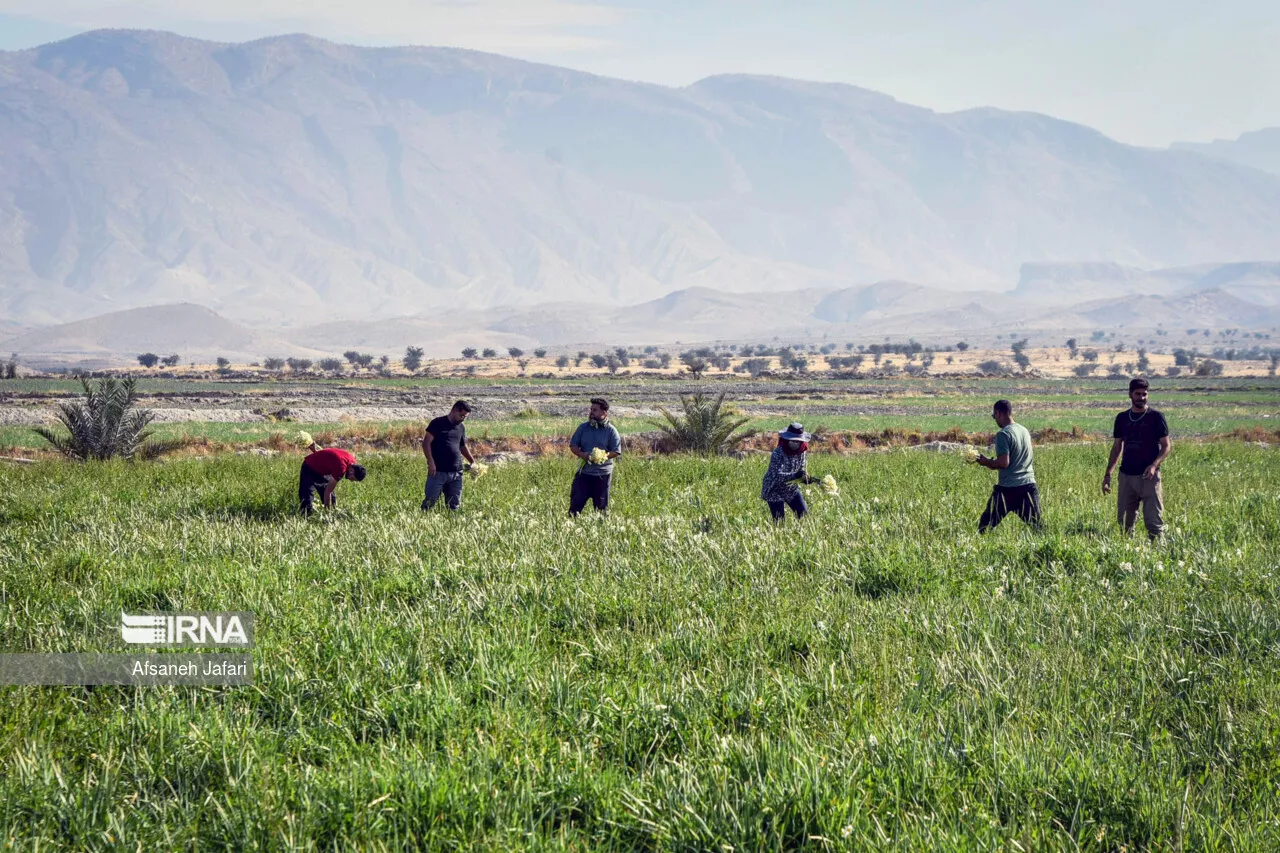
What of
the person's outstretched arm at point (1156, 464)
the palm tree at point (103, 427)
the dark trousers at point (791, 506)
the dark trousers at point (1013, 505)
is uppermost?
the person's outstretched arm at point (1156, 464)

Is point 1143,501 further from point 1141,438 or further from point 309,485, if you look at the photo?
point 309,485

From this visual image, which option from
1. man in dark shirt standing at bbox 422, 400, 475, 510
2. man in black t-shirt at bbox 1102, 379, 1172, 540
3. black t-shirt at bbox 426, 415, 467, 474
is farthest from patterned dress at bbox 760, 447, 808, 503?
black t-shirt at bbox 426, 415, 467, 474

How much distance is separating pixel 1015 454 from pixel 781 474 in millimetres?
2623

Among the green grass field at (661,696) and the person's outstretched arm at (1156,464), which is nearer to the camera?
the green grass field at (661,696)

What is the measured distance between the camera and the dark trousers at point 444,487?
12.8 metres

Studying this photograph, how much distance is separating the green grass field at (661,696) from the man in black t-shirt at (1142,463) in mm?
1065

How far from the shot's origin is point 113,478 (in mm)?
15703

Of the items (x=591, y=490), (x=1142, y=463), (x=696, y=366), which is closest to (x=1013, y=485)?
(x=1142, y=463)

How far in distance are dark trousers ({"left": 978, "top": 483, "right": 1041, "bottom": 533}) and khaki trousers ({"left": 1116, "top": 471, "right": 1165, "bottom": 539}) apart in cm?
97

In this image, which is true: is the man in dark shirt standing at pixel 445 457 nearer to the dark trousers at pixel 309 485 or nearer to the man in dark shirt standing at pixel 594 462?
the dark trousers at pixel 309 485

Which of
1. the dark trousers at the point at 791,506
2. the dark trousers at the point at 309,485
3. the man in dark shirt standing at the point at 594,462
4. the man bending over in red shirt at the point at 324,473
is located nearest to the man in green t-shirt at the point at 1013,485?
the dark trousers at the point at 791,506

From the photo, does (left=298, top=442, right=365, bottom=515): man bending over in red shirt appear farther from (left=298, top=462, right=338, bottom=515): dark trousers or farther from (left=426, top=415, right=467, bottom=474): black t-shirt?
(left=426, top=415, right=467, bottom=474): black t-shirt

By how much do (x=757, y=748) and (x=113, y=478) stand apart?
14.4 meters

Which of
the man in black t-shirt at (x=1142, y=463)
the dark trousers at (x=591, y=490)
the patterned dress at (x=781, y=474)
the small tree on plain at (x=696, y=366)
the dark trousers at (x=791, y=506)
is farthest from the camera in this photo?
the small tree on plain at (x=696, y=366)
